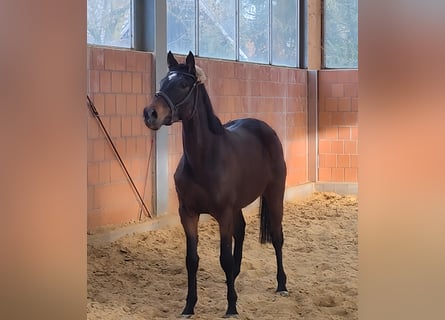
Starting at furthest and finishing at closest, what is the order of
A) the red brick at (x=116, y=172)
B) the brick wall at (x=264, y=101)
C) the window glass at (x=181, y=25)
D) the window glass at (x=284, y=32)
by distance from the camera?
the window glass at (x=284, y=32) → the brick wall at (x=264, y=101) → the window glass at (x=181, y=25) → the red brick at (x=116, y=172)

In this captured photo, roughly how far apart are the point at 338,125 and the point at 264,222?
15.5ft

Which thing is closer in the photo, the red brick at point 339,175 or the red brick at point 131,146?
the red brick at point 131,146

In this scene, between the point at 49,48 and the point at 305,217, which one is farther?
the point at 305,217

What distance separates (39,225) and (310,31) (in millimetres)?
8225

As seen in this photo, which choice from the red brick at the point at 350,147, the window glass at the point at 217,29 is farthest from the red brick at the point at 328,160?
the window glass at the point at 217,29

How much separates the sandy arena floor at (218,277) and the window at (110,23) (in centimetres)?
167

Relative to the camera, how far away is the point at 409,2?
1.57m

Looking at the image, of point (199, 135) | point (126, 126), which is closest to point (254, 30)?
point (126, 126)

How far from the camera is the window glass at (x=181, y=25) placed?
6.64 meters

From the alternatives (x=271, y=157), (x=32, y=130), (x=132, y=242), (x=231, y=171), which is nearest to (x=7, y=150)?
(x=32, y=130)

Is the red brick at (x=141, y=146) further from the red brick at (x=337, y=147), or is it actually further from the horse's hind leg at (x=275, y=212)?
the red brick at (x=337, y=147)

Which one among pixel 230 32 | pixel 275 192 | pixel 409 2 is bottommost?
pixel 275 192

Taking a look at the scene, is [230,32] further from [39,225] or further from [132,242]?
[39,225]

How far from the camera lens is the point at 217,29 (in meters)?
7.54
